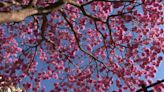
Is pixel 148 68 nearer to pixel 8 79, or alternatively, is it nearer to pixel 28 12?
pixel 8 79

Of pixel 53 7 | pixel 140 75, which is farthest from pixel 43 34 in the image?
pixel 140 75

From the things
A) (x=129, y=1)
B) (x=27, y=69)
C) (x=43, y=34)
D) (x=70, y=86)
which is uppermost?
(x=129, y=1)

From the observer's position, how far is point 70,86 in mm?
17766

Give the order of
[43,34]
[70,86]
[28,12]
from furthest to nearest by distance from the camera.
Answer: [70,86] → [43,34] → [28,12]

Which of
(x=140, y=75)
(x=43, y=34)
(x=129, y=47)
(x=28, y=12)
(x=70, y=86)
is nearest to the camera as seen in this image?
(x=28, y=12)

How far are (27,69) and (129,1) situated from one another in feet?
23.0

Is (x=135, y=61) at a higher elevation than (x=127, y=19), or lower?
lower

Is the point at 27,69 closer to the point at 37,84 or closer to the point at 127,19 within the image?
the point at 37,84

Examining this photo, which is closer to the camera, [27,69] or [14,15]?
[14,15]

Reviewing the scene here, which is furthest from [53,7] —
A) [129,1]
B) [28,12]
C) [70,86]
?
[70,86]


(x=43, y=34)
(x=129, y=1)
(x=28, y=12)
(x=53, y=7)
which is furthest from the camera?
(x=43, y=34)

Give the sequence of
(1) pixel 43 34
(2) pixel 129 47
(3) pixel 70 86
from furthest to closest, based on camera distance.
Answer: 1. (3) pixel 70 86
2. (2) pixel 129 47
3. (1) pixel 43 34

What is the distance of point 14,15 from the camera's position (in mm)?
7445

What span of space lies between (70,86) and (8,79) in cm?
307
